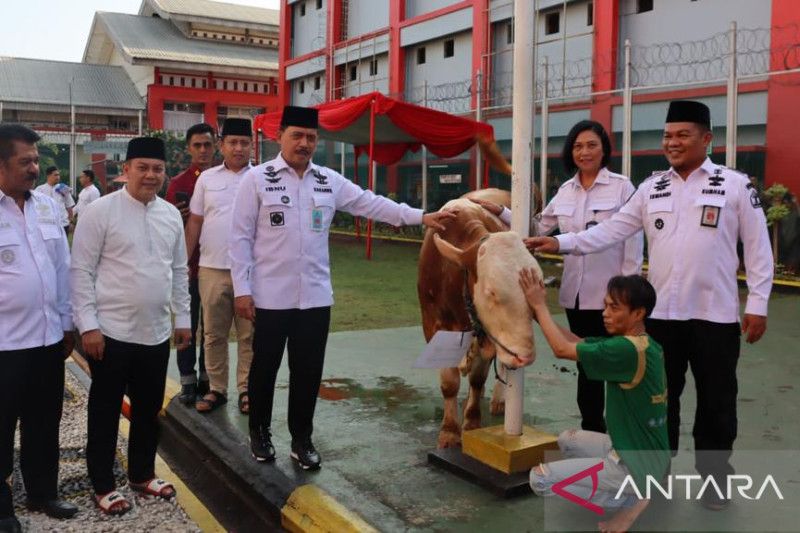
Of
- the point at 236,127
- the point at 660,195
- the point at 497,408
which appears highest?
the point at 236,127

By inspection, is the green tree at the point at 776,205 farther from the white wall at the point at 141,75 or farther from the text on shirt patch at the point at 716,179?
the white wall at the point at 141,75

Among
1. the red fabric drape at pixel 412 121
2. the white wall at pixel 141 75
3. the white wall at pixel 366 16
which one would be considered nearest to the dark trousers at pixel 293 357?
the red fabric drape at pixel 412 121

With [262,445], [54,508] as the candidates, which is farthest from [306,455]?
[54,508]

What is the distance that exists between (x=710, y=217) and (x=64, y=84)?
3161cm

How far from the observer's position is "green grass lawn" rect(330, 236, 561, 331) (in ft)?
27.2

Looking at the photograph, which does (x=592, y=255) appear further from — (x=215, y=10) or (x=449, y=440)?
(x=215, y=10)

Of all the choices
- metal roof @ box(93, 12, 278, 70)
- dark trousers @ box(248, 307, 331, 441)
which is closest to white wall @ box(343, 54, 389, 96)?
metal roof @ box(93, 12, 278, 70)

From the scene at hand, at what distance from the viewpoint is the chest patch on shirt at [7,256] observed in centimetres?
319

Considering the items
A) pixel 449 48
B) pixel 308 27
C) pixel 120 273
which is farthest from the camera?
pixel 308 27

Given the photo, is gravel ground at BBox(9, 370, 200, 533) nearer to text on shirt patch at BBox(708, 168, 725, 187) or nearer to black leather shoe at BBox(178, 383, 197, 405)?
black leather shoe at BBox(178, 383, 197, 405)

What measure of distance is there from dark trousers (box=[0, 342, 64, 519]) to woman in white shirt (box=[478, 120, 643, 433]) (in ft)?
8.04

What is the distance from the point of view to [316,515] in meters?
3.33

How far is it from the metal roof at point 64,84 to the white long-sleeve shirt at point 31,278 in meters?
28.2

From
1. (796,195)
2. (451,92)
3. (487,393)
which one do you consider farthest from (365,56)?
(487,393)
